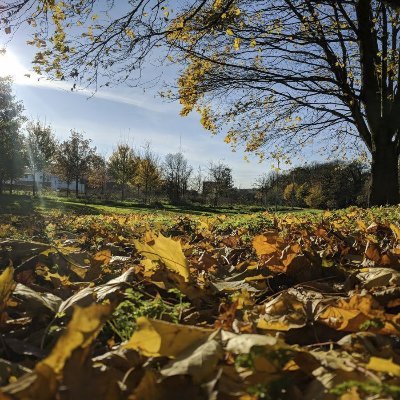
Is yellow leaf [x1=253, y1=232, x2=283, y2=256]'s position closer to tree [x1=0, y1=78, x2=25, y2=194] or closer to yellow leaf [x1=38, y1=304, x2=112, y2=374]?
yellow leaf [x1=38, y1=304, x2=112, y2=374]

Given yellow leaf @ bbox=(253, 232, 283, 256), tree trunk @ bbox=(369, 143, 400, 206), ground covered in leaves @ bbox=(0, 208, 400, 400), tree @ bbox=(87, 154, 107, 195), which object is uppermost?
tree @ bbox=(87, 154, 107, 195)

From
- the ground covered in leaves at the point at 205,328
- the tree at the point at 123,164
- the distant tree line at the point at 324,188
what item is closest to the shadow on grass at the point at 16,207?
the ground covered in leaves at the point at 205,328

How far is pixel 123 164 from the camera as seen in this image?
5275 centimetres

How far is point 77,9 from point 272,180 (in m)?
60.6

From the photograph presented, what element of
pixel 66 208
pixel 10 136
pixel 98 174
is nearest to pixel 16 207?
pixel 66 208

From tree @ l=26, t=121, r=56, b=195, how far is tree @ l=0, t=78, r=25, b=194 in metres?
2.49

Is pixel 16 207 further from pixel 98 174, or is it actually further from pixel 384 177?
pixel 98 174

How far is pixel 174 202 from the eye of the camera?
48844 mm

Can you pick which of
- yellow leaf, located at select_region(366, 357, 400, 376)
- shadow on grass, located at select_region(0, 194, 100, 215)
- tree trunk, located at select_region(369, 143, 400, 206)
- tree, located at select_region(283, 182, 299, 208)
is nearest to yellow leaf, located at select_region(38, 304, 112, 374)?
yellow leaf, located at select_region(366, 357, 400, 376)

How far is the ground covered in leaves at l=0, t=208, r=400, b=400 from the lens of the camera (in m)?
0.66

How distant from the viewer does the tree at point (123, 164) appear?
52.8 metres

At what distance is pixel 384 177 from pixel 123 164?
A: 43.3m

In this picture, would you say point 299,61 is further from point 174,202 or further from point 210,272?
point 174,202

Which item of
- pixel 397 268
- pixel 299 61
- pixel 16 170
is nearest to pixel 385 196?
pixel 299 61
